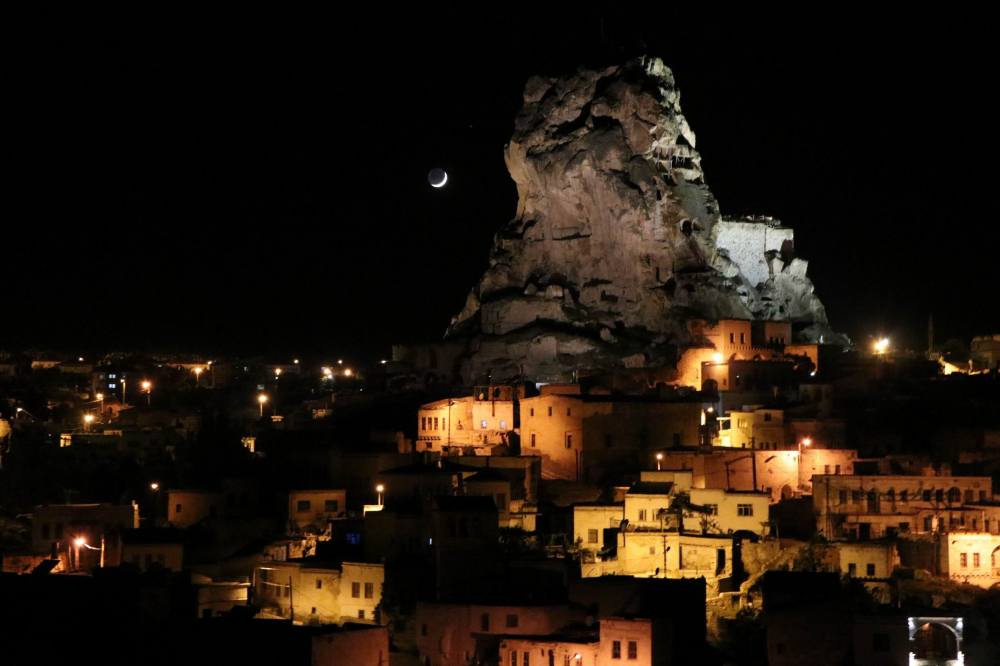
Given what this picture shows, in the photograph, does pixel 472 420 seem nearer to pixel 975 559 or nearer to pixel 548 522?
pixel 548 522

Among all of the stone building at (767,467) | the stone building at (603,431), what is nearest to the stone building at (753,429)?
the stone building at (603,431)

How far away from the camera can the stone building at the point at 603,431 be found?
173ft

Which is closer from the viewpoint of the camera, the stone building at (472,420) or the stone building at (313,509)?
the stone building at (313,509)

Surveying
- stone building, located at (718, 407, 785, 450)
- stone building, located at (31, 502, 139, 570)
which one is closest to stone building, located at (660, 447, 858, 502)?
stone building, located at (718, 407, 785, 450)

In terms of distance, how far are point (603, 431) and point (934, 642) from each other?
60.8ft

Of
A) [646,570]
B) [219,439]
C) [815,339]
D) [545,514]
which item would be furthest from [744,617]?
[815,339]

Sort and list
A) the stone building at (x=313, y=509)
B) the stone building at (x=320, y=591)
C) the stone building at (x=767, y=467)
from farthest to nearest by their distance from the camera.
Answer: the stone building at (x=767, y=467)
the stone building at (x=313, y=509)
the stone building at (x=320, y=591)

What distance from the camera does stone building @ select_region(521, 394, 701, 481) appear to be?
52625 millimetres

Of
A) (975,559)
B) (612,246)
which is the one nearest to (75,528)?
(975,559)

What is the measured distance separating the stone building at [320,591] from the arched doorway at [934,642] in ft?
44.2

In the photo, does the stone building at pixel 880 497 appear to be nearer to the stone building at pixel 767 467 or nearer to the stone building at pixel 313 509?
the stone building at pixel 767 467

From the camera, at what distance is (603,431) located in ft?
174

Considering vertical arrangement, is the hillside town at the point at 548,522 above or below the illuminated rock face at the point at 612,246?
below

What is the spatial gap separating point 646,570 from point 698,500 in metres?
3.56
